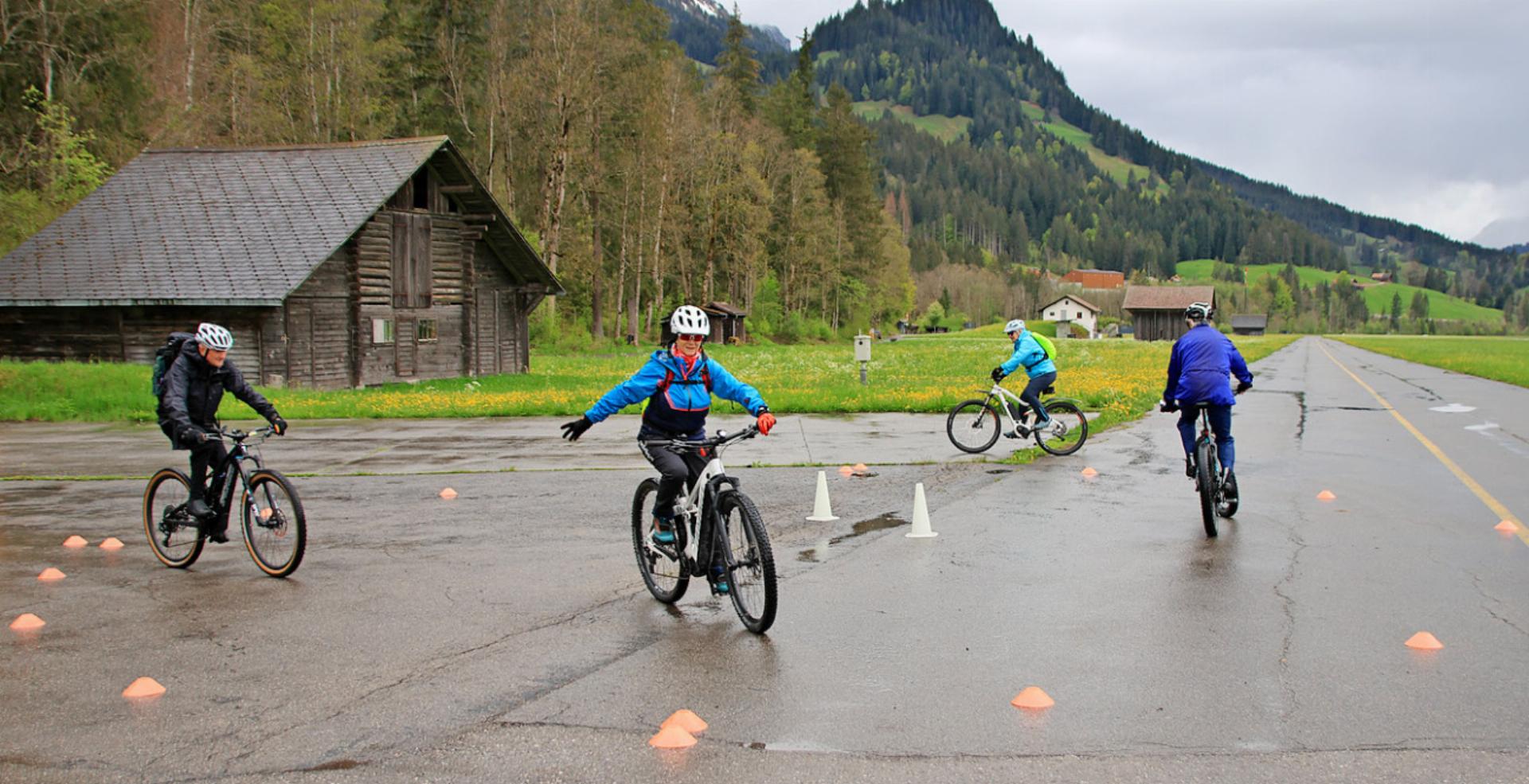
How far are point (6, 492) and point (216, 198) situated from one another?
843 inches

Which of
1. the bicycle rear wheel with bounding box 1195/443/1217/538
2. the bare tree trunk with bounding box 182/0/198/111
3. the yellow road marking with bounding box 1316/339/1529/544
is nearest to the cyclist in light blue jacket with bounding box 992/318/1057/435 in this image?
the yellow road marking with bounding box 1316/339/1529/544

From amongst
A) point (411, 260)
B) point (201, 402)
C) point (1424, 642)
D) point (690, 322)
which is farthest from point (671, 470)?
point (411, 260)

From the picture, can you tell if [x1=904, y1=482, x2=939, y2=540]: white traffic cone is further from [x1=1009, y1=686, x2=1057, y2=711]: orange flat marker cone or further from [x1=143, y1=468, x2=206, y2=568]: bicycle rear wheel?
[x1=143, y1=468, x2=206, y2=568]: bicycle rear wheel

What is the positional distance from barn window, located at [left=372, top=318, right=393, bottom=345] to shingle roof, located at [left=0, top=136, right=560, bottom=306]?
119 inches

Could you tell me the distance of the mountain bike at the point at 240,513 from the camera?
8.02 m

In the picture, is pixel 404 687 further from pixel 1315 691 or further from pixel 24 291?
pixel 24 291

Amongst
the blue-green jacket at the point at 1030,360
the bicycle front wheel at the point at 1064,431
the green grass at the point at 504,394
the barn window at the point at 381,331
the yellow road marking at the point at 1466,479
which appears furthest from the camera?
the barn window at the point at 381,331

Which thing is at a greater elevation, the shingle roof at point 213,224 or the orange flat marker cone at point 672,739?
the shingle roof at point 213,224

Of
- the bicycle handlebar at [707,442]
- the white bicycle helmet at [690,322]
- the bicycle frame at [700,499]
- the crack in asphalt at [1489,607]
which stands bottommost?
the crack in asphalt at [1489,607]

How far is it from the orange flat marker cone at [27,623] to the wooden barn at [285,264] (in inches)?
883

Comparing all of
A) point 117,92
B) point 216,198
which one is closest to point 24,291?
point 216,198

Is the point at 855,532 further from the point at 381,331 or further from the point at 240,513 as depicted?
the point at 381,331

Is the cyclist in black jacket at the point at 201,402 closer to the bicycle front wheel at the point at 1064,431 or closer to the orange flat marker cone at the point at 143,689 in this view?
the orange flat marker cone at the point at 143,689

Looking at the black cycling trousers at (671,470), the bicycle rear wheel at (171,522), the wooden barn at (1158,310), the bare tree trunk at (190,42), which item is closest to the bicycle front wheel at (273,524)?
the bicycle rear wheel at (171,522)
